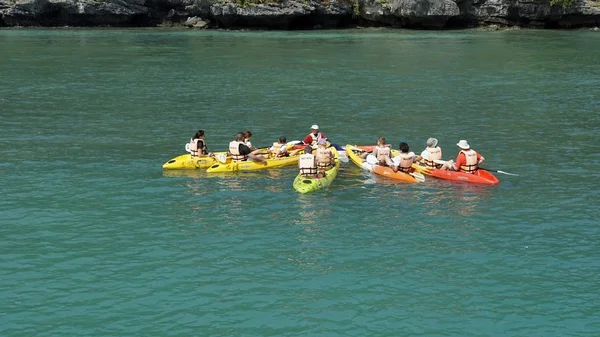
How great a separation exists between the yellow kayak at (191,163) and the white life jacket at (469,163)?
30.3 ft

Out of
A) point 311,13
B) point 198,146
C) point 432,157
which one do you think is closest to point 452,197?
point 432,157

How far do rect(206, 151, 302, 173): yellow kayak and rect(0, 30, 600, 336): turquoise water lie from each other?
21.6 inches

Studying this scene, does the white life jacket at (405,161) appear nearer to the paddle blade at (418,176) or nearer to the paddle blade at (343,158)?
the paddle blade at (418,176)

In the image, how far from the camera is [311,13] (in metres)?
97.1

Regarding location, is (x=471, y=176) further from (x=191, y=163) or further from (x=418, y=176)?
(x=191, y=163)

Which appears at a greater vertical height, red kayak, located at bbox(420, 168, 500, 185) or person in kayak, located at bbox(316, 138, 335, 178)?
person in kayak, located at bbox(316, 138, 335, 178)

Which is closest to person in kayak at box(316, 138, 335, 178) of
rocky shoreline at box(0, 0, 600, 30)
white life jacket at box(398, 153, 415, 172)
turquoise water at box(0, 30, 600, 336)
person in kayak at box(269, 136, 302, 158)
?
turquoise water at box(0, 30, 600, 336)

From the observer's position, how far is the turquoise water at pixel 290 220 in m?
19.3

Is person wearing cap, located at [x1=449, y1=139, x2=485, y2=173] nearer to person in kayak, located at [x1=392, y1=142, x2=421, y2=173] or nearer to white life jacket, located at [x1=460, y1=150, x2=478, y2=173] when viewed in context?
white life jacket, located at [x1=460, y1=150, x2=478, y2=173]

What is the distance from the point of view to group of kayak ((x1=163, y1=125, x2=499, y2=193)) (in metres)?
29.9

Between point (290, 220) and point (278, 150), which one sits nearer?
point (290, 220)

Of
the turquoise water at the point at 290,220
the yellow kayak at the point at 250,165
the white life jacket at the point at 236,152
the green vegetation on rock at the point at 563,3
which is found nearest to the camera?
the turquoise water at the point at 290,220

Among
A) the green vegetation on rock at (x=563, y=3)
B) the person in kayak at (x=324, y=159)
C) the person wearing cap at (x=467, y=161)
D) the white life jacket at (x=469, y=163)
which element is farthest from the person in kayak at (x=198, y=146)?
the green vegetation on rock at (x=563, y=3)

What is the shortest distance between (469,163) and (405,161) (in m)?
2.39
